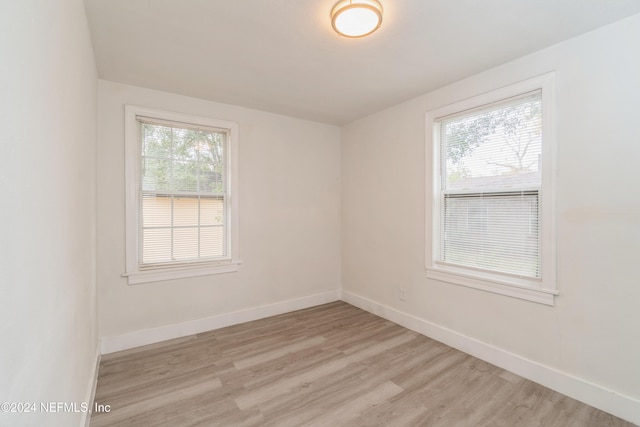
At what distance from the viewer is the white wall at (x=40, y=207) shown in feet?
2.14

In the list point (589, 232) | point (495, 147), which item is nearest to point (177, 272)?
point (495, 147)

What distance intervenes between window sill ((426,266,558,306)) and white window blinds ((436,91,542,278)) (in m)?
0.08

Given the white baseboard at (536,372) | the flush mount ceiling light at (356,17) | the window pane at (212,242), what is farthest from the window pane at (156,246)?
the white baseboard at (536,372)

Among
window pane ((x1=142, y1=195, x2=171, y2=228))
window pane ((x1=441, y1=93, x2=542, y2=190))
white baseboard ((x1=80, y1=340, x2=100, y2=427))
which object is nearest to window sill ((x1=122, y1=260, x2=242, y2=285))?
window pane ((x1=142, y1=195, x2=171, y2=228))

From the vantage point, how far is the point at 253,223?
11.3 feet

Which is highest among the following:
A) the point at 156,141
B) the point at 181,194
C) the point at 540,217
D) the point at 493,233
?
the point at 156,141

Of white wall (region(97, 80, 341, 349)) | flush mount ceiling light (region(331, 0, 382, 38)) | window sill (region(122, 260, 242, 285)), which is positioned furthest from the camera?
window sill (region(122, 260, 242, 285))

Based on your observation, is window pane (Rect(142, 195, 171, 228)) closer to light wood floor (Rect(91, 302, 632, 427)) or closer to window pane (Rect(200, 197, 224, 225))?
window pane (Rect(200, 197, 224, 225))

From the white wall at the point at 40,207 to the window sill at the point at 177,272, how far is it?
127 centimetres

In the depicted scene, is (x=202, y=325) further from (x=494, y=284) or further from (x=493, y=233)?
(x=493, y=233)

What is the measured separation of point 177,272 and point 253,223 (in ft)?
3.17

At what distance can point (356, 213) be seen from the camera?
3910 millimetres

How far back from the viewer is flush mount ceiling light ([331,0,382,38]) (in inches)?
64.3

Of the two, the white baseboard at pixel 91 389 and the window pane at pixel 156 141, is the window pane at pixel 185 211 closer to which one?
the window pane at pixel 156 141
